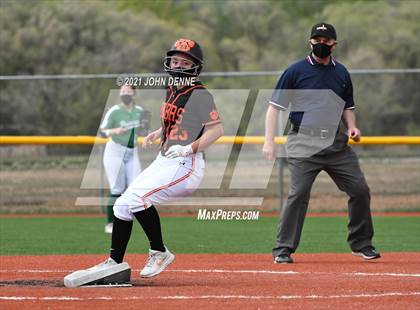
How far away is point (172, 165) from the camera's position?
8133 mm

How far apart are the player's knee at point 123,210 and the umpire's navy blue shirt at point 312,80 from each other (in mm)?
2557

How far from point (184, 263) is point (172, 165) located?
6.68ft

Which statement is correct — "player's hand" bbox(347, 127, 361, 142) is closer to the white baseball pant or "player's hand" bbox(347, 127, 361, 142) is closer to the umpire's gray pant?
the umpire's gray pant

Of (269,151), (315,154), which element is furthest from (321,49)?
(269,151)

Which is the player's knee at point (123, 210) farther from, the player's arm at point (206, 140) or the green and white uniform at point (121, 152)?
the green and white uniform at point (121, 152)

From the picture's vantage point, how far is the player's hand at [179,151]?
803cm

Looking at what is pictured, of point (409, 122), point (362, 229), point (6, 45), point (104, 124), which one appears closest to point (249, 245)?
point (362, 229)

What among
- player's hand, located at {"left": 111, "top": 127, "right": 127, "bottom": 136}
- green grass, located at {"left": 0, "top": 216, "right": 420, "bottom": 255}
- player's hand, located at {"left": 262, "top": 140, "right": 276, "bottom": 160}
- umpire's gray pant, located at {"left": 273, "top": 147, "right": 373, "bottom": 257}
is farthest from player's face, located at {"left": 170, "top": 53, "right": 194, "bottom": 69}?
player's hand, located at {"left": 111, "top": 127, "right": 127, "bottom": 136}

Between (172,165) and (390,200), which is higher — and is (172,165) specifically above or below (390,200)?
above

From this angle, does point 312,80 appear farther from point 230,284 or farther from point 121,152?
point 121,152

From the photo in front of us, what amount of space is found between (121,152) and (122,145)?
0.37ft

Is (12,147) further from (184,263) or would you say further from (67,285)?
(67,285)

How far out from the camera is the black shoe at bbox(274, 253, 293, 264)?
9.90m

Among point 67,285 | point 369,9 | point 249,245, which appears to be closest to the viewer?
point 67,285
